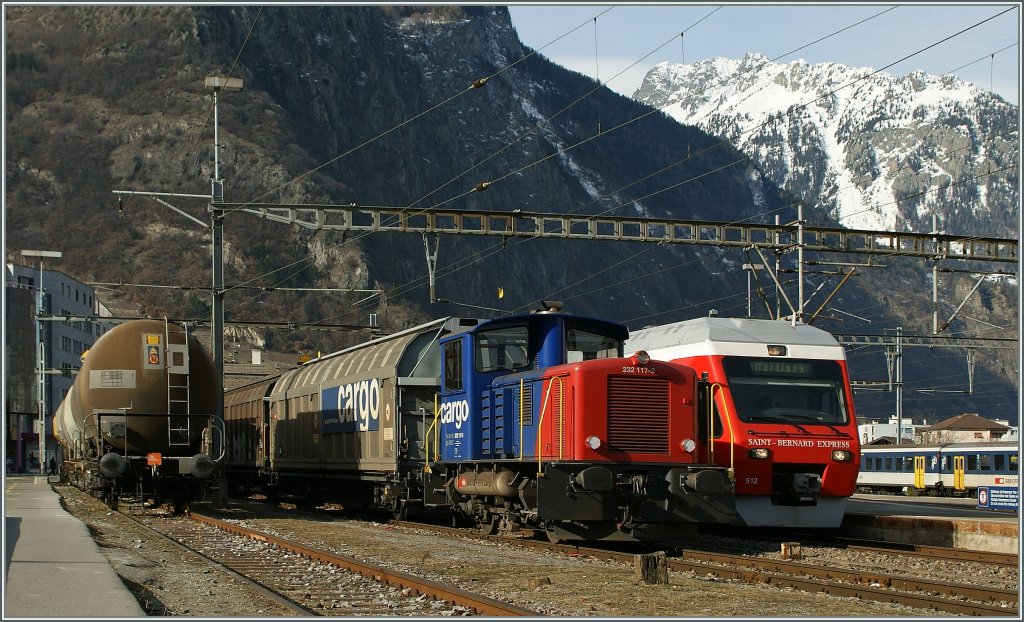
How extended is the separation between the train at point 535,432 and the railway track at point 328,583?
3.02 m

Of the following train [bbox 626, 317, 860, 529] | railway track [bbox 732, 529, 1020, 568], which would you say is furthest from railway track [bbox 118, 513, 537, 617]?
railway track [bbox 732, 529, 1020, 568]

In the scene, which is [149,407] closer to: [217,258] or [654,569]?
[217,258]

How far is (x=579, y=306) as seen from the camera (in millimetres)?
172000

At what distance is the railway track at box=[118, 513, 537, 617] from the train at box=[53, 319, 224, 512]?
17.3 ft

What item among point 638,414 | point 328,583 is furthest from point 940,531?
point 328,583

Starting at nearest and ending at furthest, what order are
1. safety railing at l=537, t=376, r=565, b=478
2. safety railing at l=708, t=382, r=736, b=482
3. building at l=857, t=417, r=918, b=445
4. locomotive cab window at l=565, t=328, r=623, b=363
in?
safety railing at l=537, t=376, r=565, b=478
safety railing at l=708, t=382, r=736, b=482
locomotive cab window at l=565, t=328, r=623, b=363
building at l=857, t=417, r=918, b=445

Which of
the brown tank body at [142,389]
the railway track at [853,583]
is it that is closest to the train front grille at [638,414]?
the railway track at [853,583]

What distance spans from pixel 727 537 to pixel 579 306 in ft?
492

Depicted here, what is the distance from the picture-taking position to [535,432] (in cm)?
1753

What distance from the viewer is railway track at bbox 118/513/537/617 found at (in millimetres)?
11453

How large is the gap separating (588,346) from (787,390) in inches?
133

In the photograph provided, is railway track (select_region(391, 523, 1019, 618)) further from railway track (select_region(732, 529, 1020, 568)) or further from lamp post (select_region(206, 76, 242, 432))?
lamp post (select_region(206, 76, 242, 432))

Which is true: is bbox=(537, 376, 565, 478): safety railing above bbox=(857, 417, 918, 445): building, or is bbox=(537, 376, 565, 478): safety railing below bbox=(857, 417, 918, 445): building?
above

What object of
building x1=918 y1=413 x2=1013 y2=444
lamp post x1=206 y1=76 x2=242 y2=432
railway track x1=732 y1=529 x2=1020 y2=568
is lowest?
building x1=918 y1=413 x2=1013 y2=444
